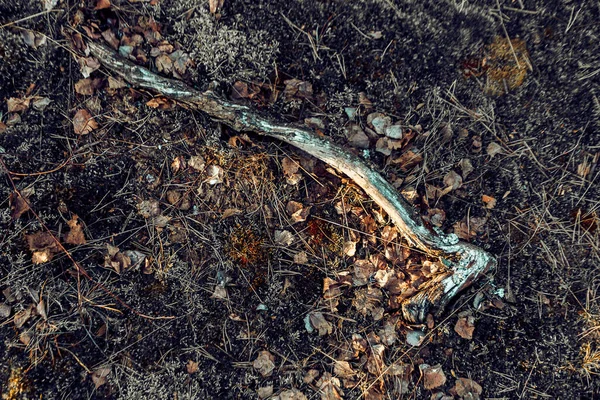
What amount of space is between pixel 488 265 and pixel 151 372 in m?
1.91

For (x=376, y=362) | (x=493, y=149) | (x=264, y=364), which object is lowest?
(x=264, y=364)

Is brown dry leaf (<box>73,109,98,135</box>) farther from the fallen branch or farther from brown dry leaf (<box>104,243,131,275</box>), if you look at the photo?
brown dry leaf (<box>104,243,131,275</box>)

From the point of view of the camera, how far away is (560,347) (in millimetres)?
1912

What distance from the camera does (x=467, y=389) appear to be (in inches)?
74.9

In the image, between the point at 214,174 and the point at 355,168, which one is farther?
the point at 214,174

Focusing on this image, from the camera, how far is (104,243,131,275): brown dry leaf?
1872 millimetres

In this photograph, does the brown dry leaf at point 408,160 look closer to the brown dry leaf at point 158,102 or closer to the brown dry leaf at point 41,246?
the brown dry leaf at point 158,102

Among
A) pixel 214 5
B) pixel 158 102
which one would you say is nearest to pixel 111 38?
pixel 158 102

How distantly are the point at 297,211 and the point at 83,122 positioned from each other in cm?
125

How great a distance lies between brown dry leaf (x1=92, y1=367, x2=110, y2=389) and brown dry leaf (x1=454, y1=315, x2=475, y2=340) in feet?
6.30

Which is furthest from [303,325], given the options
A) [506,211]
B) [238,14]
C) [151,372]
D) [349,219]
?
[238,14]

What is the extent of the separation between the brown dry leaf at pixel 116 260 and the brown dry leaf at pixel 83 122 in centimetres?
63

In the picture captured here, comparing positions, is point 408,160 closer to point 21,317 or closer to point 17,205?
point 17,205

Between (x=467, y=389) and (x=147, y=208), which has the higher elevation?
(x=147, y=208)
